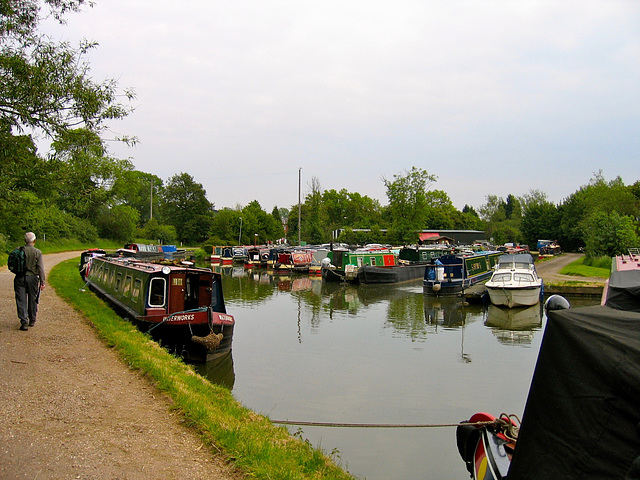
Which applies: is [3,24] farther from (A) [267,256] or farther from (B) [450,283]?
(A) [267,256]

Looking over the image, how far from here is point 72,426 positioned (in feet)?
17.9

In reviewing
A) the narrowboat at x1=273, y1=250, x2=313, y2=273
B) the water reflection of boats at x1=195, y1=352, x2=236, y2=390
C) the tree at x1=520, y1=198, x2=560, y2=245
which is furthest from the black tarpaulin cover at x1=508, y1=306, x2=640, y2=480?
the tree at x1=520, y1=198, x2=560, y2=245

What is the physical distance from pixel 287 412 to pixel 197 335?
3.42 m

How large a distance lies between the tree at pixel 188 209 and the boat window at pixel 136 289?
218ft

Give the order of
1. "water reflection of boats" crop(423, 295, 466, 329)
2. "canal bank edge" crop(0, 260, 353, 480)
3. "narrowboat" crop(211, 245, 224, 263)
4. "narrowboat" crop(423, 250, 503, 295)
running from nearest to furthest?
"canal bank edge" crop(0, 260, 353, 480)
"water reflection of boats" crop(423, 295, 466, 329)
"narrowboat" crop(423, 250, 503, 295)
"narrowboat" crop(211, 245, 224, 263)

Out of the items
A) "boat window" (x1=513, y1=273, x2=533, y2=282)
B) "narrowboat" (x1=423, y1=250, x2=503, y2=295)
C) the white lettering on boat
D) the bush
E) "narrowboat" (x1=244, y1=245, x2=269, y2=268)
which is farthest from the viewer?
"narrowboat" (x1=244, y1=245, x2=269, y2=268)

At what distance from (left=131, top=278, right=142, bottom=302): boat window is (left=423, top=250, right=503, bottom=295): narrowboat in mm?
16498

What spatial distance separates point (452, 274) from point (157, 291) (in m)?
19.2

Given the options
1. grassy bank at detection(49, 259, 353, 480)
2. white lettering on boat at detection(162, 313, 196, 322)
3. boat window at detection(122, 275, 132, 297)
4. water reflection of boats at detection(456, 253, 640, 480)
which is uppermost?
water reflection of boats at detection(456, 253, 640, 480)

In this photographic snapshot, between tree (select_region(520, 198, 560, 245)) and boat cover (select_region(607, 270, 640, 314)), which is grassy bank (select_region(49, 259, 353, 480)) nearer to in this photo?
boat cover (select_region(607, 270, 640, 314))

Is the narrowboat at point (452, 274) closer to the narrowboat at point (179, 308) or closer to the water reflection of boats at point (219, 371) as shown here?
the narrowboat at point (179, 308)

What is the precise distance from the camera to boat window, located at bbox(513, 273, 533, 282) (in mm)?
22484

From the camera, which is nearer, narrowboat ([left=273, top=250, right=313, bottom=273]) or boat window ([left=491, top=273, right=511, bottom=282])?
boat window ([left=491, top=273, right=511, bottom=282])

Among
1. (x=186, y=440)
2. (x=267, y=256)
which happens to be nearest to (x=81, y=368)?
(x=186, y=440)
